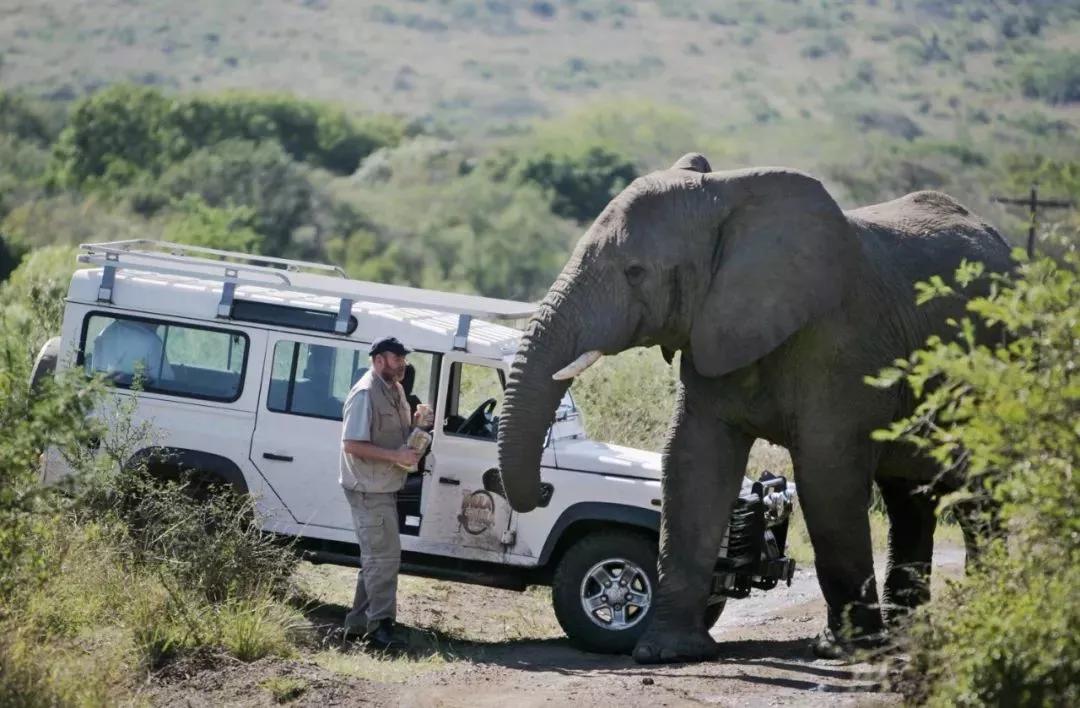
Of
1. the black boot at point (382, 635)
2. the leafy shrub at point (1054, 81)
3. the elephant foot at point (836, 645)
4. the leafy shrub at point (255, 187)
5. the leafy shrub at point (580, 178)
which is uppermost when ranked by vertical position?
the leafy shrub at point (1054, 81)

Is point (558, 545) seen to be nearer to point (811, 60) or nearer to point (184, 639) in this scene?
point (184, 639)

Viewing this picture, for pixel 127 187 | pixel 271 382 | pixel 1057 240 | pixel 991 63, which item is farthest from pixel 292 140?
pixel 1057 240

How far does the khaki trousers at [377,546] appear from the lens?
11438mm

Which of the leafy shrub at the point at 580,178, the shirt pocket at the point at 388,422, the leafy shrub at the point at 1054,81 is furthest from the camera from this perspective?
the leafy shrub at the point at 1054,81

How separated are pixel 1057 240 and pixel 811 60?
341 ft

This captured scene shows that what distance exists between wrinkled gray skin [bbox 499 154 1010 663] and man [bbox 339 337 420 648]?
3.52 ft

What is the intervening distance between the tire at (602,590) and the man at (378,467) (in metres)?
1.10

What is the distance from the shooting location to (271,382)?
12.3 metres

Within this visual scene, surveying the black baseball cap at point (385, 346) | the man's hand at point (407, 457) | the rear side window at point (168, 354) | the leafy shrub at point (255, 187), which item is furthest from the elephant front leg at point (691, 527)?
the leafy shrub at point (255, 187)

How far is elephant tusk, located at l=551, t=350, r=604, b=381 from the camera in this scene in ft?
34.1

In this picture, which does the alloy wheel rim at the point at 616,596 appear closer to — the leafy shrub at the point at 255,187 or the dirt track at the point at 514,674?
the dirt track at the point at 514,674

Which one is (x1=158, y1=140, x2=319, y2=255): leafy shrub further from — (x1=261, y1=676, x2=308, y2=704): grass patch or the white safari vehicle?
(x1=261, y1=676, x2=308, y2=704): grass patch

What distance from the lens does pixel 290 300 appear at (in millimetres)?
12383

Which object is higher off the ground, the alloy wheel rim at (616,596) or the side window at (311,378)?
the side window at (311,378)
